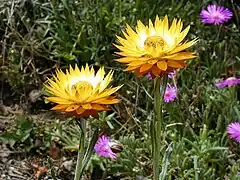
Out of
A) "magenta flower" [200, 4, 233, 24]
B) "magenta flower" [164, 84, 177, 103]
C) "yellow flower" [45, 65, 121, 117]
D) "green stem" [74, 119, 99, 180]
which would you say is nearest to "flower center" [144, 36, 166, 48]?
"yellow flower" [45, 65, 121, 117]

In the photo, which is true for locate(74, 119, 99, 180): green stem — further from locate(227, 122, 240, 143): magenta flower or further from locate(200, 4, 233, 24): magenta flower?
locate(200, 4, 233, 24): magenta flower

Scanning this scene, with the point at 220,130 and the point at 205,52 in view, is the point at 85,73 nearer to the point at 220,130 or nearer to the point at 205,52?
the point at 220,130

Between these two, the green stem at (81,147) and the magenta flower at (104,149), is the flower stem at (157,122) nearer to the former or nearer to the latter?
the green stem at (81,147)

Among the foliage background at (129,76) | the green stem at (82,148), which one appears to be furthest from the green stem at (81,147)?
the foliage background at (129,76)

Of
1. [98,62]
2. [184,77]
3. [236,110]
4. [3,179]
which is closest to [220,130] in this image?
[236,110]

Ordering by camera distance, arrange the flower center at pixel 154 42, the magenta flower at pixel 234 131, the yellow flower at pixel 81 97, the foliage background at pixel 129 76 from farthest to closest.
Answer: the foliage background at pixel 129 76
the magenta flower at pixel 234 131
the flower center at pixel 154 42
the yellow flower at pixel 81 97

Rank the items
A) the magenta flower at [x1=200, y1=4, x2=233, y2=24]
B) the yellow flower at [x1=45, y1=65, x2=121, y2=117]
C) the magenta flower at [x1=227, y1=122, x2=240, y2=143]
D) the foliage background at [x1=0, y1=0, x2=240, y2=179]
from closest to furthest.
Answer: the yellow flower at [x1=45, y1=65, x2=121, y2=117]
the magenta flower at [x1=227, y1=122, x2=240, y2=143]
the foliage background at [x1=0, y1=0, x2=240, y2=179]
the magenta flower at [x1=200, y1=4, x2=233, y2=24]
